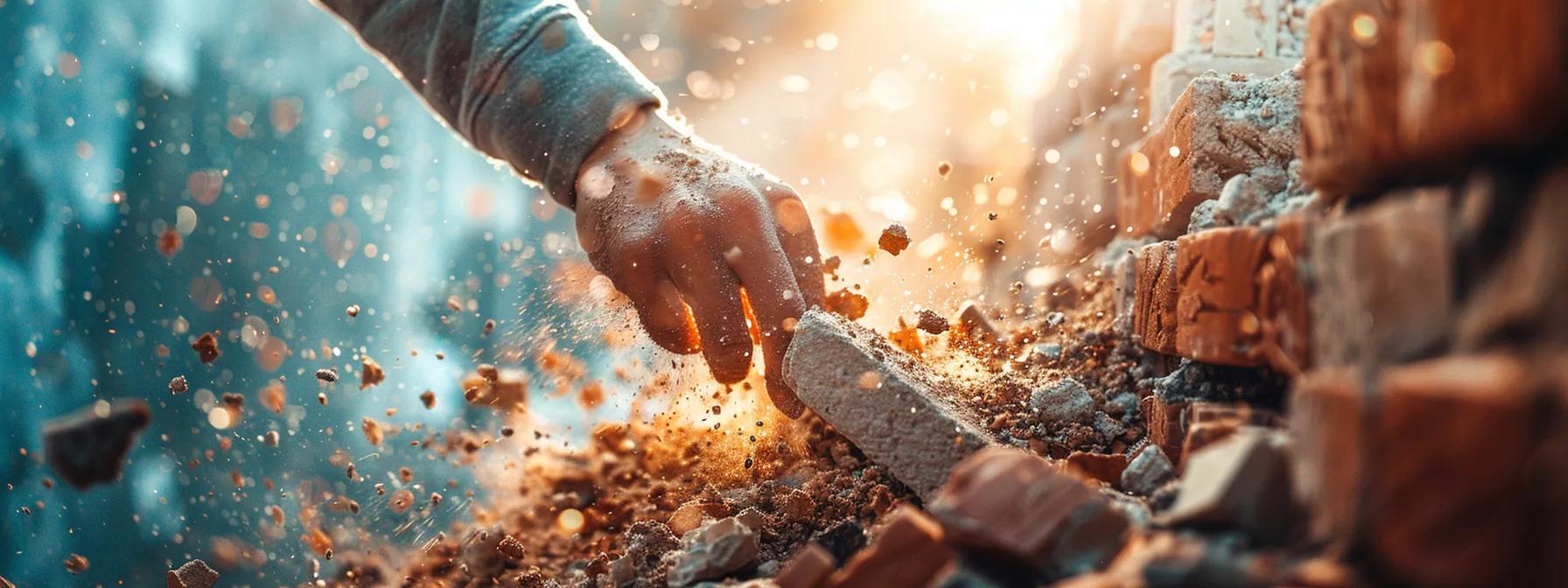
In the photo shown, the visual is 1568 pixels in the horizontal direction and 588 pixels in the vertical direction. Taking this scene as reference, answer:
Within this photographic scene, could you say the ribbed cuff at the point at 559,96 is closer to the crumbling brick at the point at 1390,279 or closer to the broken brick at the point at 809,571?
the broken brick at the point at 809,571

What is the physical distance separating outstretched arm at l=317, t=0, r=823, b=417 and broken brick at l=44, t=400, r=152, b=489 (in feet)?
3.25

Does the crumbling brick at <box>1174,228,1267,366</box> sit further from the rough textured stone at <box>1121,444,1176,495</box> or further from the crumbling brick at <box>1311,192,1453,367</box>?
the crumbling brick at <box>1311,192,1453,367</box>

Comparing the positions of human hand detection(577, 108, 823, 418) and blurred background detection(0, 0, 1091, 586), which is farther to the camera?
blurred background detection(0, 0, 1091, 586)

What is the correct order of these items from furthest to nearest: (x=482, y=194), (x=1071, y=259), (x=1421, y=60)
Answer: (x=482, y=194) < (x=1071, y=259) < (x=1421, y=60)

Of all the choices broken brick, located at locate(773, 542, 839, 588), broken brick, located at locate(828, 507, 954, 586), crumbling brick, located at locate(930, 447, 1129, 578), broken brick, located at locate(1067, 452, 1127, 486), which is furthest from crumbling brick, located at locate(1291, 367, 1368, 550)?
broken brick, located at locate(1067, 452, 1127, 486)

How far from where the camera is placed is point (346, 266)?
4523mm

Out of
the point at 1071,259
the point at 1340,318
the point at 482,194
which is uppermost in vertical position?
the point at 1340,318

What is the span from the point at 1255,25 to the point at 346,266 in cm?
414

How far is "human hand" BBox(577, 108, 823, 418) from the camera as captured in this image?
1.94 metres

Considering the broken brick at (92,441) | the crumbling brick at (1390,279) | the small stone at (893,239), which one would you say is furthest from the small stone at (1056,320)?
the broken brick at (92,441)

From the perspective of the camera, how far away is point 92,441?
1.15 metres

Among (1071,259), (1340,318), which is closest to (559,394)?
(1071,259)

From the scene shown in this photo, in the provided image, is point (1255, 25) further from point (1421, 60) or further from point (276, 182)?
point (276, 182)

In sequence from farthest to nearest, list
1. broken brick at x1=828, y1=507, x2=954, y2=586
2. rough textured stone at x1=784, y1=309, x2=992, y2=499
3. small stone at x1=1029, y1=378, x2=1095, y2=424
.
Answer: small stone at x1=1029, y1=378, x2=1095, y2=424, rough textured stone at x1=784, y1=309, x2=992, y2=499, broken brick at x1=828, y1=507, x2=954, y2=586
